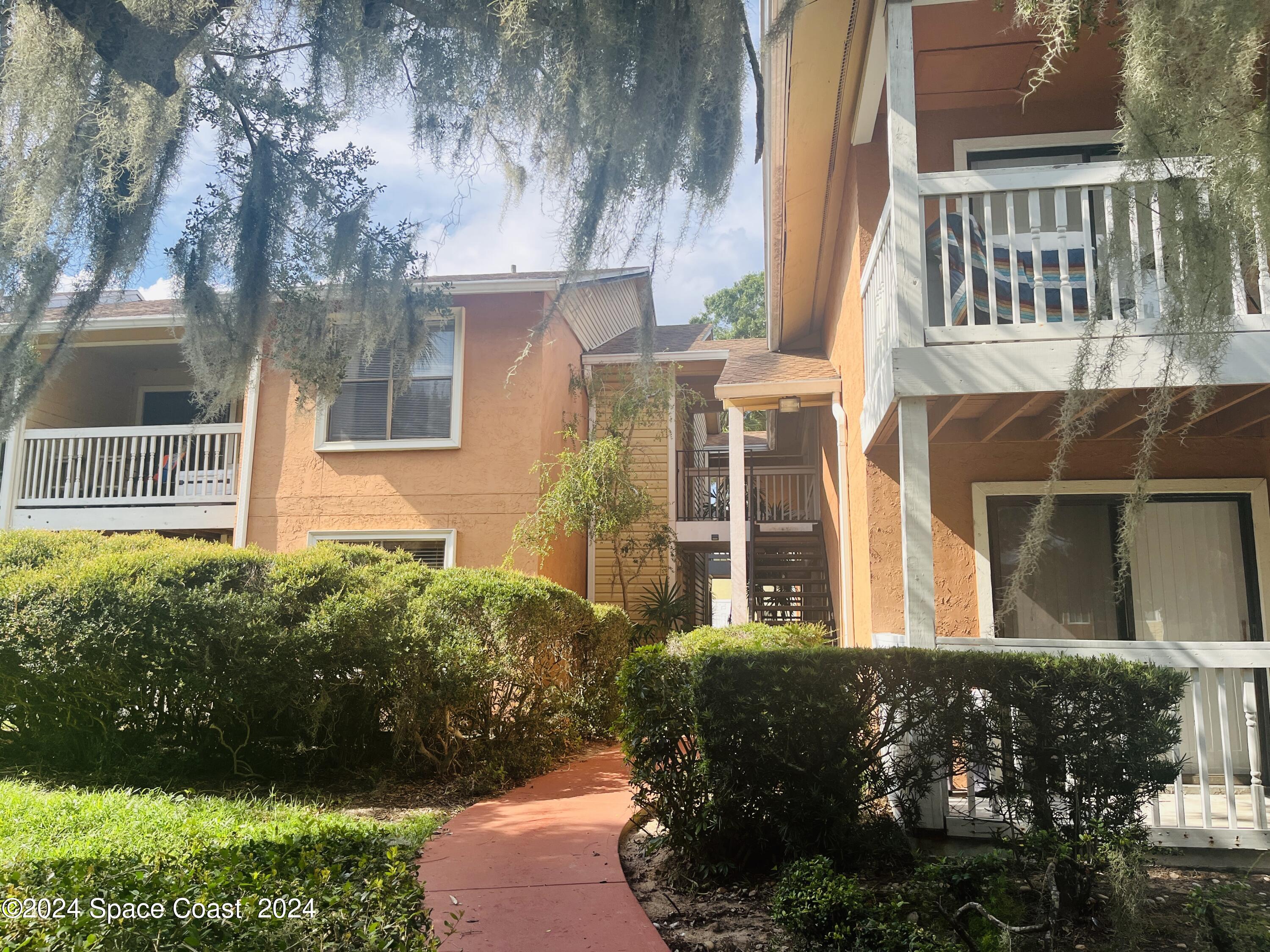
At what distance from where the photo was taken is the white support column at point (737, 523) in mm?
8602

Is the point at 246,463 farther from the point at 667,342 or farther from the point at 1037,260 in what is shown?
the point at 1037,260

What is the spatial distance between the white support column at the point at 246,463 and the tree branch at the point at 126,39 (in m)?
8.29

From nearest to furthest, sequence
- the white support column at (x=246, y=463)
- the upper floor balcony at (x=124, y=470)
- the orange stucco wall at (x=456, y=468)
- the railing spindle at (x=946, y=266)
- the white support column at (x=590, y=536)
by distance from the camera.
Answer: the railing spindle at (x=946, y=266) < the orange stucco wall at (x=456, y=468) < the white support column at (x=246, y=463) < the upper floor balcony at (x=124, y=470) < the white support column at (x=590, y=536)

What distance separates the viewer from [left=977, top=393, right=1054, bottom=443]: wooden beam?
5.43 meters

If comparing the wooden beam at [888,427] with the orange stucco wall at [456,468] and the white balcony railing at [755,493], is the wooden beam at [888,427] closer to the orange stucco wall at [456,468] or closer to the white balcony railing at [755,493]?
the orange stucco wall at [456,468]

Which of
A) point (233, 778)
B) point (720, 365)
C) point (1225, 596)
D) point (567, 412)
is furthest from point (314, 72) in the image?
point (720, 365)

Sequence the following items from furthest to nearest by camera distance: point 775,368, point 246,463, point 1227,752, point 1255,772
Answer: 1. point 246,463
2. point 775,368
3. point 1227,752
4. point 1255,772

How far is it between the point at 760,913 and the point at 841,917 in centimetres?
73

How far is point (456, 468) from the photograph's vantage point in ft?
37.9

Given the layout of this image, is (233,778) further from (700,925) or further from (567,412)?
(567,412)

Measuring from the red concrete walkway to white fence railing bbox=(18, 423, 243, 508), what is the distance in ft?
27.3

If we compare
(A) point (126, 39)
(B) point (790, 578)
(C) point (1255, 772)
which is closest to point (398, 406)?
(B) point (790, 578)

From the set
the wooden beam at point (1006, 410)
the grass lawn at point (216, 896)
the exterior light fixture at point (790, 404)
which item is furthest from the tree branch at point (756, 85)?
the exterior light fixture at point (790, 404)

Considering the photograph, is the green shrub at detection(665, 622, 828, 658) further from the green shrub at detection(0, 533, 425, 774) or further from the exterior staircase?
the exterior staircase
